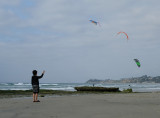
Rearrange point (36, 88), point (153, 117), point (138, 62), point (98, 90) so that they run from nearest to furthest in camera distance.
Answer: point (153, 117) → point (36, 88) → point (138, 62) → point (98, 90)

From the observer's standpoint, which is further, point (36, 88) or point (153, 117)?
point (36, 88)

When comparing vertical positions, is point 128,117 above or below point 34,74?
below

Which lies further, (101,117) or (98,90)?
(98,90)

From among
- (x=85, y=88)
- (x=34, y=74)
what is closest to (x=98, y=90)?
(x=85, y=88)

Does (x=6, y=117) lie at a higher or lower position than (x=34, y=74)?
lower

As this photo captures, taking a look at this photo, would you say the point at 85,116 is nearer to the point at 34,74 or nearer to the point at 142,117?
the point at 142,117

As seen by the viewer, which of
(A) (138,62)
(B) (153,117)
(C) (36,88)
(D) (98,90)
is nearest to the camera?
(B) (153,117)

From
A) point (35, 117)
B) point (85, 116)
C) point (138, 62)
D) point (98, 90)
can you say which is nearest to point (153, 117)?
point (85, 116)

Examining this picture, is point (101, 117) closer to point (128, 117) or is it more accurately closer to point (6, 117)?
point (128, 117)

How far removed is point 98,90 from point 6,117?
20.9m

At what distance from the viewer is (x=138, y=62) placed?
56.2ft

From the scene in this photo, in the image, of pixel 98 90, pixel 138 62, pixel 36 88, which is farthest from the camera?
pixel 98 90

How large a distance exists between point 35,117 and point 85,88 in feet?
68.8

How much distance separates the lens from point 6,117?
17.7 feet
